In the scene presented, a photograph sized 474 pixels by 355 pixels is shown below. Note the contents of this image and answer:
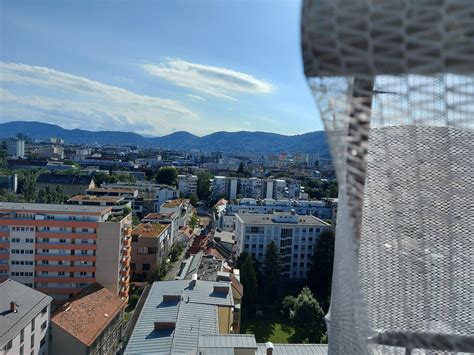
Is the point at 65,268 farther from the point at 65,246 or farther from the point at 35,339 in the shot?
the point at 35,339

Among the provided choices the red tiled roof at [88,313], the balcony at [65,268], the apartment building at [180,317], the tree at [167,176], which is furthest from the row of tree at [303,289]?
the tree at [167,176]

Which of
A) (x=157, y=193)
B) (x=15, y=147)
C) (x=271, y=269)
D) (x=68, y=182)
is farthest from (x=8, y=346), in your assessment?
(x=15, y=147)

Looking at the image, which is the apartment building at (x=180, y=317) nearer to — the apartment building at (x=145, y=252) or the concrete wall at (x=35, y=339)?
the concrete wall at (x=35, y=339)

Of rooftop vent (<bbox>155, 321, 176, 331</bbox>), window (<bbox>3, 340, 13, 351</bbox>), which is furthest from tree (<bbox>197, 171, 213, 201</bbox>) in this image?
rooftop vent (<bbox>155, 321, 176, 331</bbox>)

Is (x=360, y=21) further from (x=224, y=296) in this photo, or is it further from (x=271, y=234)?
(x=271, y=234)

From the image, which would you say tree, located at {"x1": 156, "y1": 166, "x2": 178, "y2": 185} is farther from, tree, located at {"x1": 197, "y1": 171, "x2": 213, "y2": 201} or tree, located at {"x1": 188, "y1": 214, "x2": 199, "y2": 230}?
tree, located at {"x1": 188, "y1": 214, "x2": 199, "y2": 230}

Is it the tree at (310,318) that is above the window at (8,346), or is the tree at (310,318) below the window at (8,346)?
below
